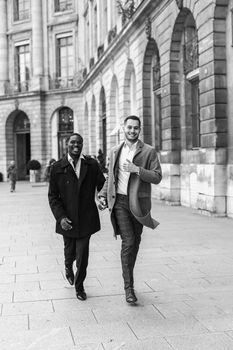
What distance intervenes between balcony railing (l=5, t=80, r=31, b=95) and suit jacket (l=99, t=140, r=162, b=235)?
121 ft

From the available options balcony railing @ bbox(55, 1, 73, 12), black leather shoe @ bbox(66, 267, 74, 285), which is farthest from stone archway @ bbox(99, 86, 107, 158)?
black leather shoe @ bbox(66, 267, 74, 285)

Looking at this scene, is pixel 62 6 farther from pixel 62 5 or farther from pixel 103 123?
pixel 103 123

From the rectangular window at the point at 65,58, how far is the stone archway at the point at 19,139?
456 centimetres

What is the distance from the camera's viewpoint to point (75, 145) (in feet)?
18.1

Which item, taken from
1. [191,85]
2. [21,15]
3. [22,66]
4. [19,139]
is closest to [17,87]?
[22,66]

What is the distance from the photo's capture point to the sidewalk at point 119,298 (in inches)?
167

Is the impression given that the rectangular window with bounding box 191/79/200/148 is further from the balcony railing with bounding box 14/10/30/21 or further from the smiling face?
the balcony railing with bounding box 14/10/30/21

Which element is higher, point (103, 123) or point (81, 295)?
point (103, 123)

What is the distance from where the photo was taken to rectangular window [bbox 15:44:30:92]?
1643 inches

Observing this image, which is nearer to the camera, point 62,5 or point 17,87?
point 62,5

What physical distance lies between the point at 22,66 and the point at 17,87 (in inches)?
72.0

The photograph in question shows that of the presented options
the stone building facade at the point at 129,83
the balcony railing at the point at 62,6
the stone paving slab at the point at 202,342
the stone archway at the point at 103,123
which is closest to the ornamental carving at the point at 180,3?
the stone building facade at the point at 129,83

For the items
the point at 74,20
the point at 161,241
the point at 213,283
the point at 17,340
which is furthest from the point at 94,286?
the point at 74,20

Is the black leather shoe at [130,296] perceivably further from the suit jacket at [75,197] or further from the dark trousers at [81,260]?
the suit jacket at [75,197]
